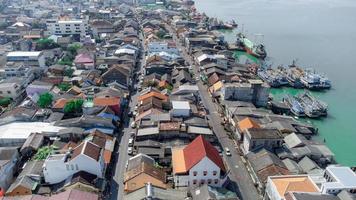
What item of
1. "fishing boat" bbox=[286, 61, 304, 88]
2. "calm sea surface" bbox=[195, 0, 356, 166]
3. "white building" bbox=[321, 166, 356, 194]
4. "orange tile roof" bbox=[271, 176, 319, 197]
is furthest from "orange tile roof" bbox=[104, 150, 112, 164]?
"fishing boat" bbox=[286, 61, 304, 88]

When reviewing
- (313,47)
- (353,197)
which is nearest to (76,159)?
(353,197)

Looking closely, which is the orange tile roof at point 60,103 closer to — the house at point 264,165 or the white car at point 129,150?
the white car at point 129,150

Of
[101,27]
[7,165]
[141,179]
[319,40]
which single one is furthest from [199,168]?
[319,40]

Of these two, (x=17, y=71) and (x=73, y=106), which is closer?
(x=73, y=106)

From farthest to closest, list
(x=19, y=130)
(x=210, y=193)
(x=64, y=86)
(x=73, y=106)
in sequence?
(x=64, y=86)
(x=73, y=106)
(x=19, y=130)
(x=210, y=193)

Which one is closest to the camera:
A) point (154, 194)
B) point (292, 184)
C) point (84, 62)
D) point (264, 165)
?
point (154, 194)

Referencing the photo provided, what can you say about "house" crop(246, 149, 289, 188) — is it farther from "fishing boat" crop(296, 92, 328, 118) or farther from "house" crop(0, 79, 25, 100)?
"house" crop(0, 79, 25, 100)

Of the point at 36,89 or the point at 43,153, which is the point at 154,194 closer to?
the point at 43,153
